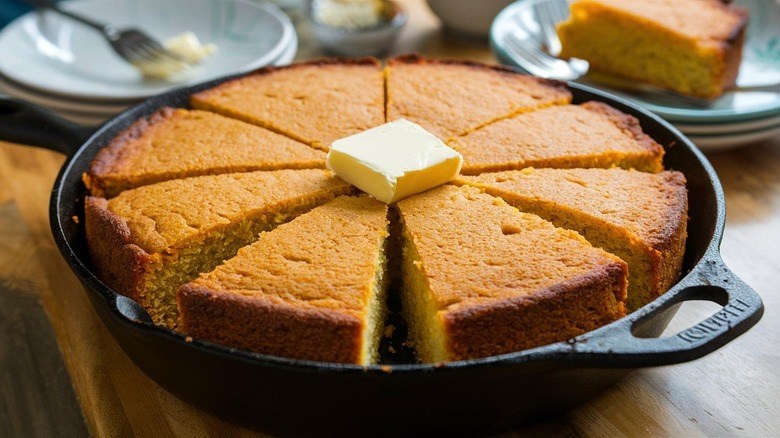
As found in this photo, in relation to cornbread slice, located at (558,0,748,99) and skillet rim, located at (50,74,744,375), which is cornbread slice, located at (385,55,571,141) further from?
cornbread slice, located at (558,0,748,99)

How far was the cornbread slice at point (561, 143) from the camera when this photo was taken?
→ 2.02 metres

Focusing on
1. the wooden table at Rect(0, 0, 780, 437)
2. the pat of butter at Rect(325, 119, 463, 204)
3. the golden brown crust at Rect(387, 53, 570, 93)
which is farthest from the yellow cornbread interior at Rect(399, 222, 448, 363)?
the golden brown crust at Rect(387, 53, 570, 93)

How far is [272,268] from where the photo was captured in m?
1.62

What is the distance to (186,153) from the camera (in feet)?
6.79

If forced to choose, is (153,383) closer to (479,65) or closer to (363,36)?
(479,65)

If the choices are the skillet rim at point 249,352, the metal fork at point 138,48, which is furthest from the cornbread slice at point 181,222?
the metal fork at point 138,48

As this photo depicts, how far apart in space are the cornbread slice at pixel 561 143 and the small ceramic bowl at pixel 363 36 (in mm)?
1184

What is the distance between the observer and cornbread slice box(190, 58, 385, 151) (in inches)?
86.3

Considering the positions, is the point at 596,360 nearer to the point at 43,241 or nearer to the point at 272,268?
the point at 272,268

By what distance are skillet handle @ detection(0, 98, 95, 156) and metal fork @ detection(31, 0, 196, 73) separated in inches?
37.4

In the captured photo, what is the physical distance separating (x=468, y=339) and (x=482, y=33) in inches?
90.4

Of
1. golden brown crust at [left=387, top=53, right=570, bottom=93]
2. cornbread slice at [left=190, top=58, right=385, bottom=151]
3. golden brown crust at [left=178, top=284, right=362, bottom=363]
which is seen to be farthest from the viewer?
golden brown crust at [left=387, top=53, right=570, bottom=93]

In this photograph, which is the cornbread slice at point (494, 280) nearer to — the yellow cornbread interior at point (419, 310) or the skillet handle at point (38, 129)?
the yellow cornbread interior at point (419, 310)

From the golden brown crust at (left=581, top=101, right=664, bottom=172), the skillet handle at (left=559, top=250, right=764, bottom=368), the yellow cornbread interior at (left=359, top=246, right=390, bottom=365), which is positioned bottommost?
the yellow cornbread interior at (left=359, top=246, right=390, bottom=365)
